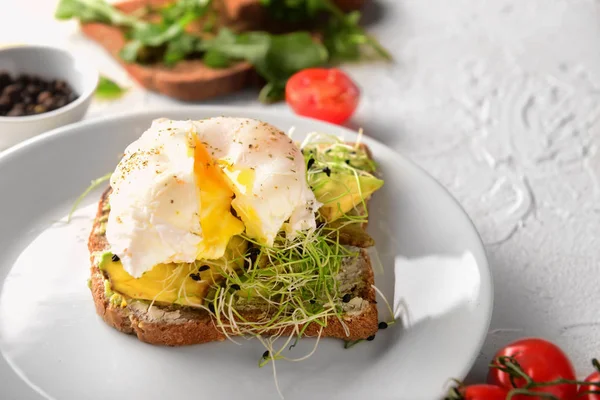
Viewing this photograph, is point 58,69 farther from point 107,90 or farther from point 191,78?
point 191,78

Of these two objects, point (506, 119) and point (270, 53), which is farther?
point (270, 53)

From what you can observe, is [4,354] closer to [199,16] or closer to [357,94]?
[357,94]

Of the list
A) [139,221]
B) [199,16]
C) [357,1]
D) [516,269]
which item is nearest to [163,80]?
[199,16]

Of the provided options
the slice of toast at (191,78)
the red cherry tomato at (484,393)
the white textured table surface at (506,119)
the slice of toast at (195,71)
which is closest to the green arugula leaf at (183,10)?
the slice of toast at (195,71)

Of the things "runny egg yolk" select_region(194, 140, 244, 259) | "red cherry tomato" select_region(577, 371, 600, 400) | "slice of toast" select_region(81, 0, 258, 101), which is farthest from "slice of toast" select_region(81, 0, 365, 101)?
"red cherry tomato" select_region(577, 371, 600, 400)

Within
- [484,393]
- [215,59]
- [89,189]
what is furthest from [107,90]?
[484,393]
